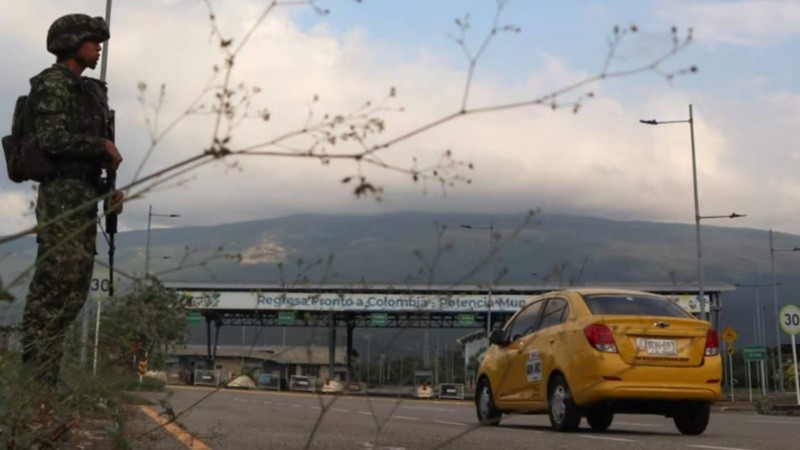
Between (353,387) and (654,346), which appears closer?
(353,387)

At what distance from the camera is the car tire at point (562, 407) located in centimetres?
1139

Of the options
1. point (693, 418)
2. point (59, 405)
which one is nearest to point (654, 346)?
point (693, 418)

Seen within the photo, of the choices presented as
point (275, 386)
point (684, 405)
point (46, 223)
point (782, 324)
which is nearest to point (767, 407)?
point (782, 324)

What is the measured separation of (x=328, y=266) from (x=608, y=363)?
8040 millimetres

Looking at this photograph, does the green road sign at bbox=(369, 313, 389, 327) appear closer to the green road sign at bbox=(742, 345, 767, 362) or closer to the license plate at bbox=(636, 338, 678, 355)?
the green road sign at bbox=(742, 345, 767, 362)

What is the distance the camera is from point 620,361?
36.6ft

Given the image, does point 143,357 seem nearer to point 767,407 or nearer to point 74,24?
point 74,24

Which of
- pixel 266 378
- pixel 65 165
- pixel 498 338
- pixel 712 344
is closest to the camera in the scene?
pixel 65 165

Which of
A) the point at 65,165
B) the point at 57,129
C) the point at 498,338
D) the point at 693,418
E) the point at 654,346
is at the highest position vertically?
the point at 57,129

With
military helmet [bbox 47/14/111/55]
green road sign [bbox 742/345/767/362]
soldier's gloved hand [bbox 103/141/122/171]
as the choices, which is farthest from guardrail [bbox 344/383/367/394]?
green road sign [bbox 742/345/767/362]

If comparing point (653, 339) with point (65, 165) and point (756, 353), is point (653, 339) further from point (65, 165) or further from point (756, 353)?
point (756, 353)

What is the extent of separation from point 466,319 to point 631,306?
214ft

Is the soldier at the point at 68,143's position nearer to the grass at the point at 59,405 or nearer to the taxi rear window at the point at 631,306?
the grass at the point at 59,405

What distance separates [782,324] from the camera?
98.1ft
